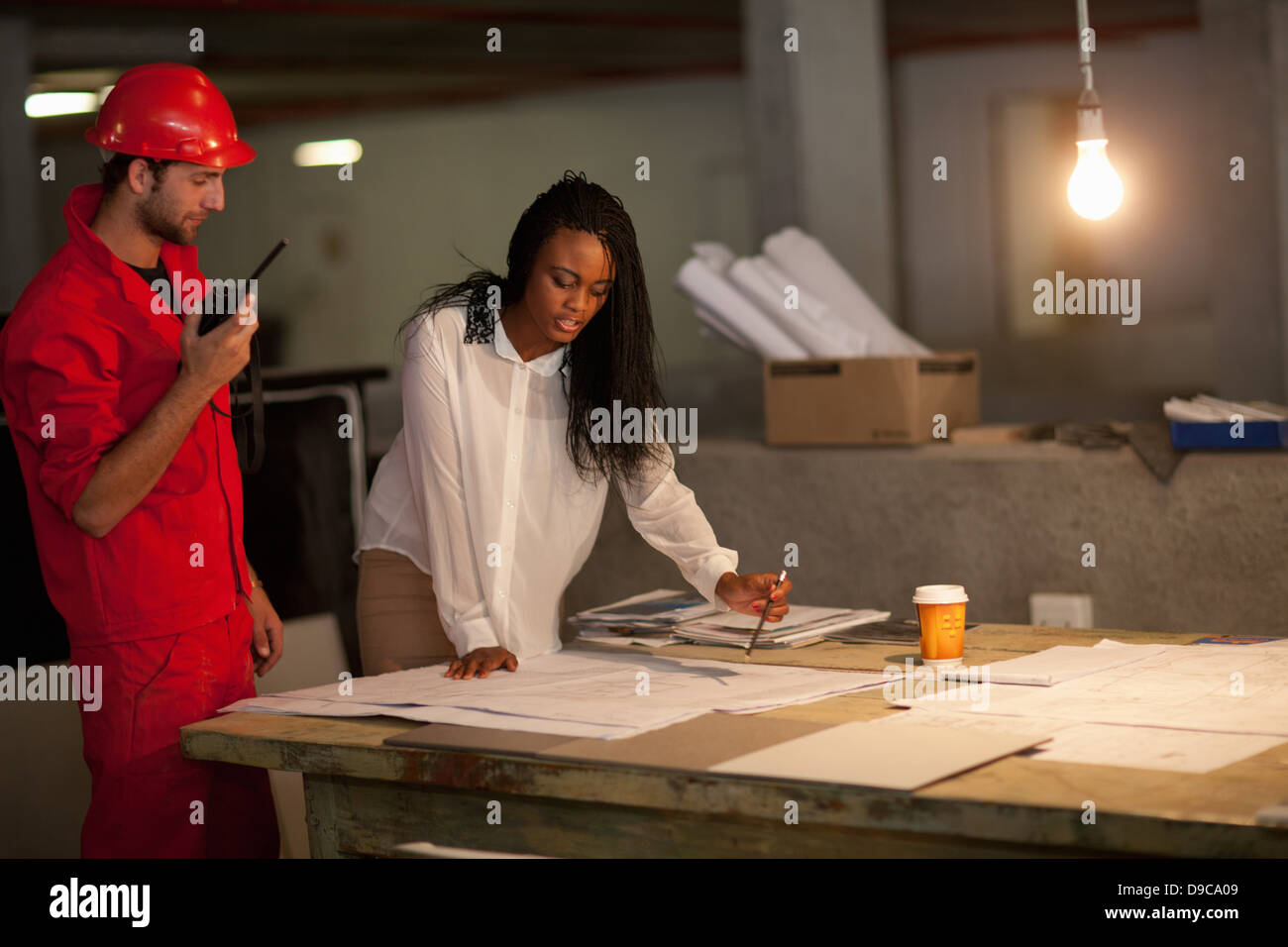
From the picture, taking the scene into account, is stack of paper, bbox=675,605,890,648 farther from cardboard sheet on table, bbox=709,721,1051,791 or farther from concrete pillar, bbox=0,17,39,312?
concrete pillar, bbox=0,17,39,312

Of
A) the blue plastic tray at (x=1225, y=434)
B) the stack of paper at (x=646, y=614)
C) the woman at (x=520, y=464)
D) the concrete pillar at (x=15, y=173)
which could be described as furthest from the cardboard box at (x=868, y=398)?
the concrete pillar at (x=15, y=173)

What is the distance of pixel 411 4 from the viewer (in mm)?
8664

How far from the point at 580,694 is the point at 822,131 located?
3425 millimetres

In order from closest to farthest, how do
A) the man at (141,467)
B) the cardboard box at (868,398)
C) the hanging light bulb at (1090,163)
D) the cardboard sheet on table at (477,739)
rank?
the cardboard sheet on table at (477,739) < the man at (141,467) < the hanging light bulb at (1090,163) < the cardboard box at (868,398)

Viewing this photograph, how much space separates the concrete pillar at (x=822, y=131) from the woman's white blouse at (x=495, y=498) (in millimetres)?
2587

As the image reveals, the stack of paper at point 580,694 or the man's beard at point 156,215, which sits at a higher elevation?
the man's beard at point 156,215

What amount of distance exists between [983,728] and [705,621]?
93cm

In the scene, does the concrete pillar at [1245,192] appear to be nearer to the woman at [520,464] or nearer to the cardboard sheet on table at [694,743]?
the woman at [520,464]

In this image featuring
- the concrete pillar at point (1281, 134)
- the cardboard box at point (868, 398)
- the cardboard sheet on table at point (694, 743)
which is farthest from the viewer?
the concrete pillar at point (1281, 134)

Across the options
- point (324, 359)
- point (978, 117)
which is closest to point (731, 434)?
point (978, 117)

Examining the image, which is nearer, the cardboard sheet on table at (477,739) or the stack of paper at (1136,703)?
the stack of paper at (1136,703)

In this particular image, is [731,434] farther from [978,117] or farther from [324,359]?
[324,359]

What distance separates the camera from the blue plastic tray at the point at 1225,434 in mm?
3514

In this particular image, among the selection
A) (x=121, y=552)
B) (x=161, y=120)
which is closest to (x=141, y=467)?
(x=121, y=552)
